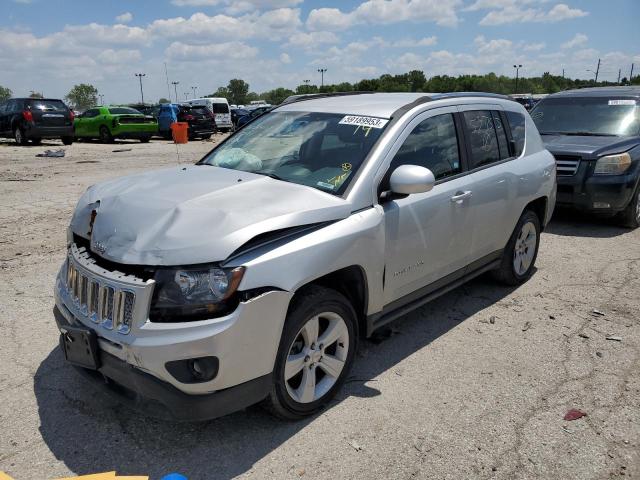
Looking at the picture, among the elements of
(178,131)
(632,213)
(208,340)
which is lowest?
(632,213)

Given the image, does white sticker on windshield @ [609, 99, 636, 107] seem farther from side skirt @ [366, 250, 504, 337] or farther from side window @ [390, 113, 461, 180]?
side window @ [390, 113, 461, 180]

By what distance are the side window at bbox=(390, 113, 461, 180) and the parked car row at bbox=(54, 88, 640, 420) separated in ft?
0.05

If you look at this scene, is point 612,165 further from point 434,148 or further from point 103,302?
point 103,302

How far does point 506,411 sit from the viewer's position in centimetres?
317

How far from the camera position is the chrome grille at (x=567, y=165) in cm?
723

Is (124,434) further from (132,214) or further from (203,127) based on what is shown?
(203,127)

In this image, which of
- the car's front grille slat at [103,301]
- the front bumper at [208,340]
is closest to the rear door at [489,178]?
the front bumper at [208,340]

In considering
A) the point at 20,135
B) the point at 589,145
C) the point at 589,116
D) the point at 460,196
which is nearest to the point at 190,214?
the point at 460,196

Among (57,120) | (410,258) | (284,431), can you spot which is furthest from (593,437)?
(57,120)

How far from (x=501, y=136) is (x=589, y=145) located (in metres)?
3.54

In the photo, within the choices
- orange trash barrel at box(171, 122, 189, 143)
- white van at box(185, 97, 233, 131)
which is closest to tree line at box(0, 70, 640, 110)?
white van at box(185, 97, 233, 131)

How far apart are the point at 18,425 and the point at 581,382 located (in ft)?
11.6

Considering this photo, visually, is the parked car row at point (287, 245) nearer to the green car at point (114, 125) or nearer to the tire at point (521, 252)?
the tire at point (521, 252)

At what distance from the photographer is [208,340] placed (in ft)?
7.96
